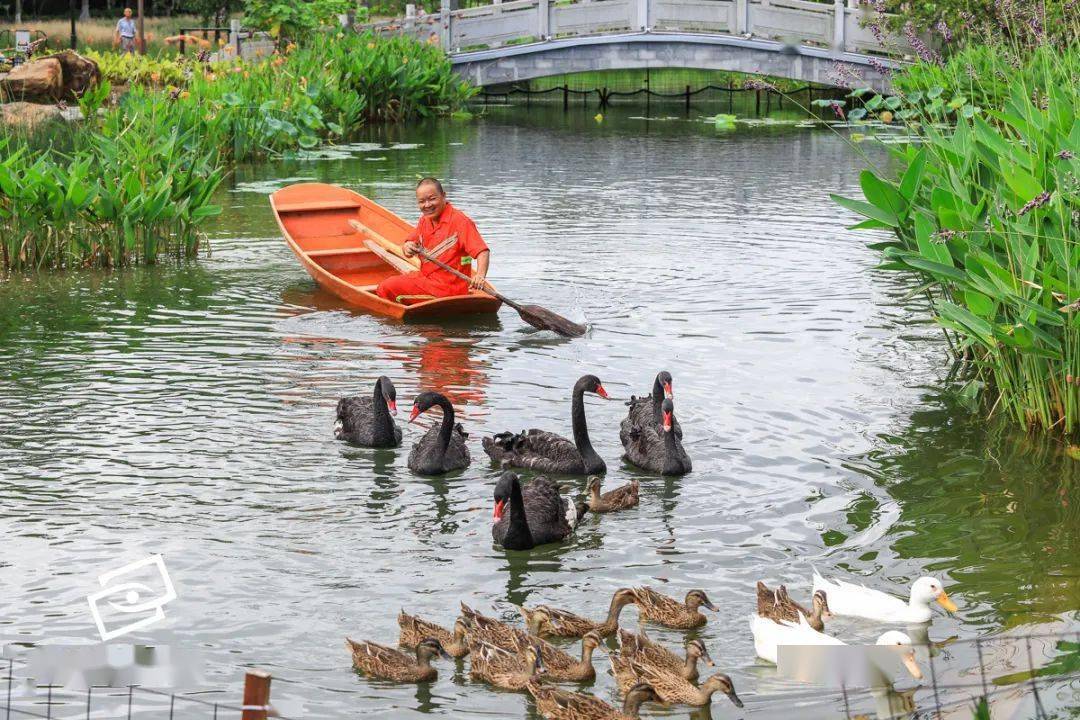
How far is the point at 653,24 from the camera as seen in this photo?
3719 cm

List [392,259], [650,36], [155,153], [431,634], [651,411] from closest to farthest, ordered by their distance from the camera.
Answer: [431,634] → [651,411] → [392,259] → [155,153] → [650,36]

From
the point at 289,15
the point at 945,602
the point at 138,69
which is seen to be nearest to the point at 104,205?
the point at 945,602

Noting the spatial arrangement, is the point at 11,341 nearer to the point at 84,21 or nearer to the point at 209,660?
the point at 209,660

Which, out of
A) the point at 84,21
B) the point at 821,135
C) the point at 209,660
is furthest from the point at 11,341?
the point at 84,21

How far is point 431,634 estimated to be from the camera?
6996 mm

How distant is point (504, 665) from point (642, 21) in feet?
105

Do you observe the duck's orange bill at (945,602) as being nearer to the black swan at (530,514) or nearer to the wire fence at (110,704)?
the black swan at (530,514)

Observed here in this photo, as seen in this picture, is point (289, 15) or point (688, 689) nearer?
point (688, 689)

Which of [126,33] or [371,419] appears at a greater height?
[126,33]

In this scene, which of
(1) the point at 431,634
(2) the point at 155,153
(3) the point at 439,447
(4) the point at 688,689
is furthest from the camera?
(2) the point at 155,153

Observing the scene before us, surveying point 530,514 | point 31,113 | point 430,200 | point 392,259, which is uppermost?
point 31,113

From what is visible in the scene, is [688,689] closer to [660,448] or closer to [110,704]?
[110,704]

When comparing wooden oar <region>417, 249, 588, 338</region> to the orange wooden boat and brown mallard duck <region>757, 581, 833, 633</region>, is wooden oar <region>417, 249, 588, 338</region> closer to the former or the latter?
the orange wooden boat

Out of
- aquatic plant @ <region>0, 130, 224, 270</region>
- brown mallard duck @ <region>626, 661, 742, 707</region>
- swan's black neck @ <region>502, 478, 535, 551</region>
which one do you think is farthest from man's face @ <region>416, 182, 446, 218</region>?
brown mallard duck @ <region>626, 661, 742, 707</region>
